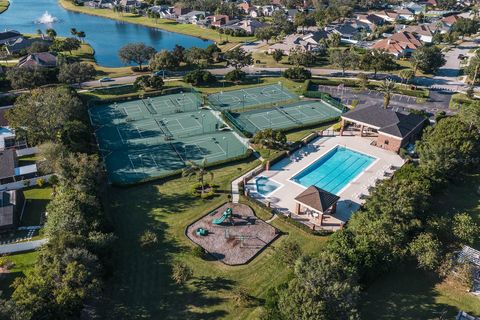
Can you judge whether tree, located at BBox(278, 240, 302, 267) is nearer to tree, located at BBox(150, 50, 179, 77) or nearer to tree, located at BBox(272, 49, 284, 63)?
tree, located at BBox(150, 50, 179, 77)

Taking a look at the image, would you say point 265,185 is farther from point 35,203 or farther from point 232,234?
point 35,203

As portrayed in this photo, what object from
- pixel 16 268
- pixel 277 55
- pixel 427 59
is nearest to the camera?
pixel 16 268

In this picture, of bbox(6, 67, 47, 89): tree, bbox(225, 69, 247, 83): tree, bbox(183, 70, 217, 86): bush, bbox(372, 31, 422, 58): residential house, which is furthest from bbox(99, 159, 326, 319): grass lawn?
bbox(372, 31, 422, 58): residential house

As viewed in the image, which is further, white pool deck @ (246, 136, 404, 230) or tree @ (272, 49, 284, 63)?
tree @ (272, 49, 284, 63)

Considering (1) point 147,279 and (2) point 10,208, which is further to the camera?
(2) point 10,208

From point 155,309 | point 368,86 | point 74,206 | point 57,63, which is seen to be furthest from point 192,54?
point 155,309

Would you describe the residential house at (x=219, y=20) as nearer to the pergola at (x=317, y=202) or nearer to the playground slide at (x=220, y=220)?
the pergola at (x=317, y=202)

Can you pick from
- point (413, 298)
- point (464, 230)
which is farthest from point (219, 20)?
point (413, 298)
